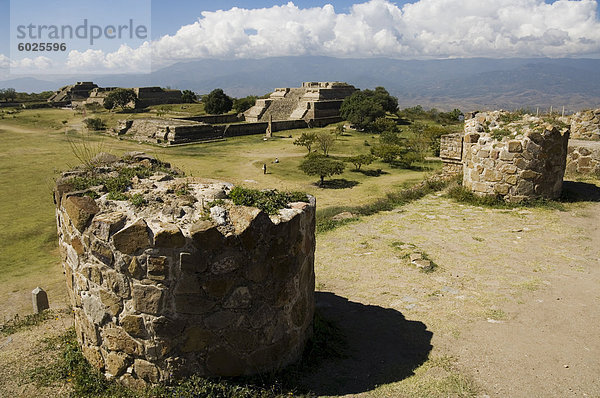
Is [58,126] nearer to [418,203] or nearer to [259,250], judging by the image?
[418,203]

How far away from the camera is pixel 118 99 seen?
47.2m

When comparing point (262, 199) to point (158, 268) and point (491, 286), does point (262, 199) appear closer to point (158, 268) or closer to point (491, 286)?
point (158, 268)

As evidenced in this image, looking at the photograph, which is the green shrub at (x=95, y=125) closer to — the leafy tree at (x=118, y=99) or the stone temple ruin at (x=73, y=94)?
the leafy tree at (x=118, y=99)

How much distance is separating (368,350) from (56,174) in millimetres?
20087

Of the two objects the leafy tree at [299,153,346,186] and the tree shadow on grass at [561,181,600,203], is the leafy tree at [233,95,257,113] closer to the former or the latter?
the leafy tree at [299,153,346,186]

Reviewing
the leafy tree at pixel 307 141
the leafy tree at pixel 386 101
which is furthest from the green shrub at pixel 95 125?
the leafy tree at pixel 386 101

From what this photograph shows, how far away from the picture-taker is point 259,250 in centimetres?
386

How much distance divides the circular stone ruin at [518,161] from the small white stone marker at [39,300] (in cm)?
1034

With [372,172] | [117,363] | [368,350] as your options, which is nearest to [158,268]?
[117,363]

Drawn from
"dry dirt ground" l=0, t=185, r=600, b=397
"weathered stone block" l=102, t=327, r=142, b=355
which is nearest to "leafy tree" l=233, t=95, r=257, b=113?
"dry dirt ground" l=0, t=185, r=600, b=397

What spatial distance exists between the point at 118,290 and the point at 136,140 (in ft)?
101

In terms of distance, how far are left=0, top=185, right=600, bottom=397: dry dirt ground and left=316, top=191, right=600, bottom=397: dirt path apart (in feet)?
0.06

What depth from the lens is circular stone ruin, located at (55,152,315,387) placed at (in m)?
3.66

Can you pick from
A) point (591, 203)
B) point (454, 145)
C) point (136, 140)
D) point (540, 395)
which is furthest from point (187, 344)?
point (136, 140)
